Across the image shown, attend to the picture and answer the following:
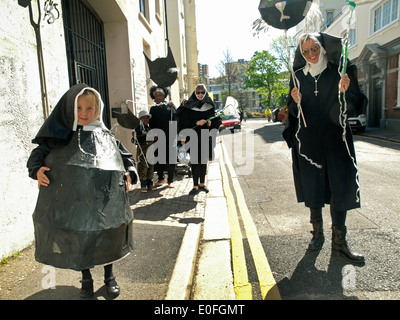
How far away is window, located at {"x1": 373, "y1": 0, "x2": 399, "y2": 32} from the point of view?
18344mm

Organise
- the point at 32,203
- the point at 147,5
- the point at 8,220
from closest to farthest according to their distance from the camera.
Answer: the point at 8,220, the point at 32,203, the point at 147,5

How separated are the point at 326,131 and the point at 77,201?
2.43 metres

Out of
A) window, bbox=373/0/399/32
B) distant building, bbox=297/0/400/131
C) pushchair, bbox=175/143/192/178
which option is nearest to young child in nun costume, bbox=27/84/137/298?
pushchair, bbox=175/143/192/178

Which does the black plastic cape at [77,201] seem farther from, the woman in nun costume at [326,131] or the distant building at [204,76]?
the distant building at [204,76]

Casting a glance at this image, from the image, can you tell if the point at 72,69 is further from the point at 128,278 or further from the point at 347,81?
the point at 347,81

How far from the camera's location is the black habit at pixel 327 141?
3.16 meters

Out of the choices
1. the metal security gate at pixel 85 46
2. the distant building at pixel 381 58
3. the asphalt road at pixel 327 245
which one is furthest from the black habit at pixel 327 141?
the distant building at pixel 381 58

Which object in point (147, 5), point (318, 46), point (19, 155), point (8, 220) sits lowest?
point (8, 220)

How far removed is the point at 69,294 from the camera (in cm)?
270

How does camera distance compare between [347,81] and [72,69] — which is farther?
[72,69]

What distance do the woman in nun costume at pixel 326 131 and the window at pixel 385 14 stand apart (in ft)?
62.7

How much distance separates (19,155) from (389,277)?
3.82m
